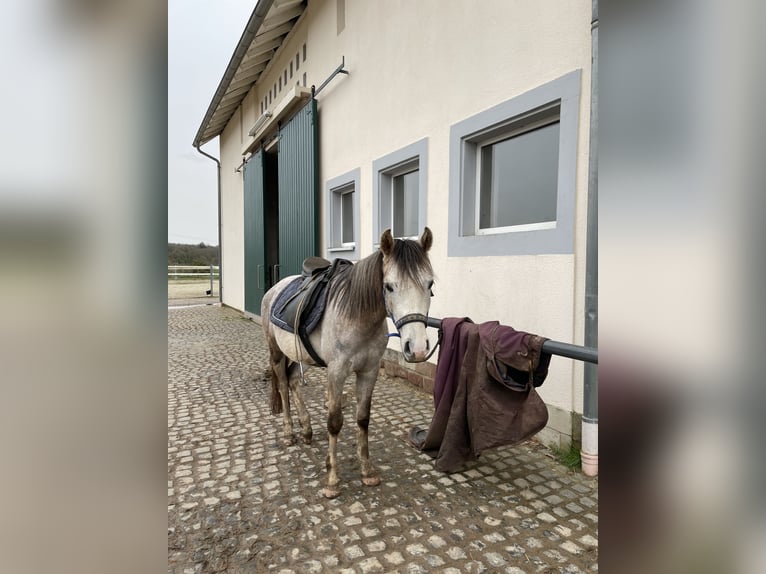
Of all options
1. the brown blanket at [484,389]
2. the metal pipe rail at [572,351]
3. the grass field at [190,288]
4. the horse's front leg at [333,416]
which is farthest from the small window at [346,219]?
the grass field at [190,288]

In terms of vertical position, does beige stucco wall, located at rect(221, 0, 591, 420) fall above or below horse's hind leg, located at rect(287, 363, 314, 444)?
above

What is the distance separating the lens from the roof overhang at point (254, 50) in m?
7.10

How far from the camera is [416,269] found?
2053mm

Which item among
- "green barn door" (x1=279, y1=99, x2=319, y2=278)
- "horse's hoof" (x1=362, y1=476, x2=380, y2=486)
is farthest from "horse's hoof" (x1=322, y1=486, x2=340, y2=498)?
"green barn door" (x1=279, y1=99, x2=319, y2=278)

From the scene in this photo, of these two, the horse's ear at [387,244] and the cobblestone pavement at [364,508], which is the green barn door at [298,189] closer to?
the cobblestone pavement at [364,508]

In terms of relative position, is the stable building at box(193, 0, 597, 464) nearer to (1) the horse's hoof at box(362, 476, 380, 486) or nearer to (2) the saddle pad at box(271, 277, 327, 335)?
(1) the horse's hoof at box(362, 476, 380, 486)

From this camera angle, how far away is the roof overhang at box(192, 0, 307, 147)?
7.10 m

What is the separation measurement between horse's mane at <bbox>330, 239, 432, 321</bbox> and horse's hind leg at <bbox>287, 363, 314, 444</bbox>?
1.18 m

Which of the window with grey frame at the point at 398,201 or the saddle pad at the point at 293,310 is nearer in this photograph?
the saddle pad at the point at 293,310

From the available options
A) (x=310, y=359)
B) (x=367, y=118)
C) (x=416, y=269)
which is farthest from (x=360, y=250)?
(x=416, y=269)

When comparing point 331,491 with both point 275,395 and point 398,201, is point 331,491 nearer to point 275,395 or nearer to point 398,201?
point 275,395

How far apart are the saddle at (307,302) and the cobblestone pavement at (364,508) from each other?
2.88 feet
